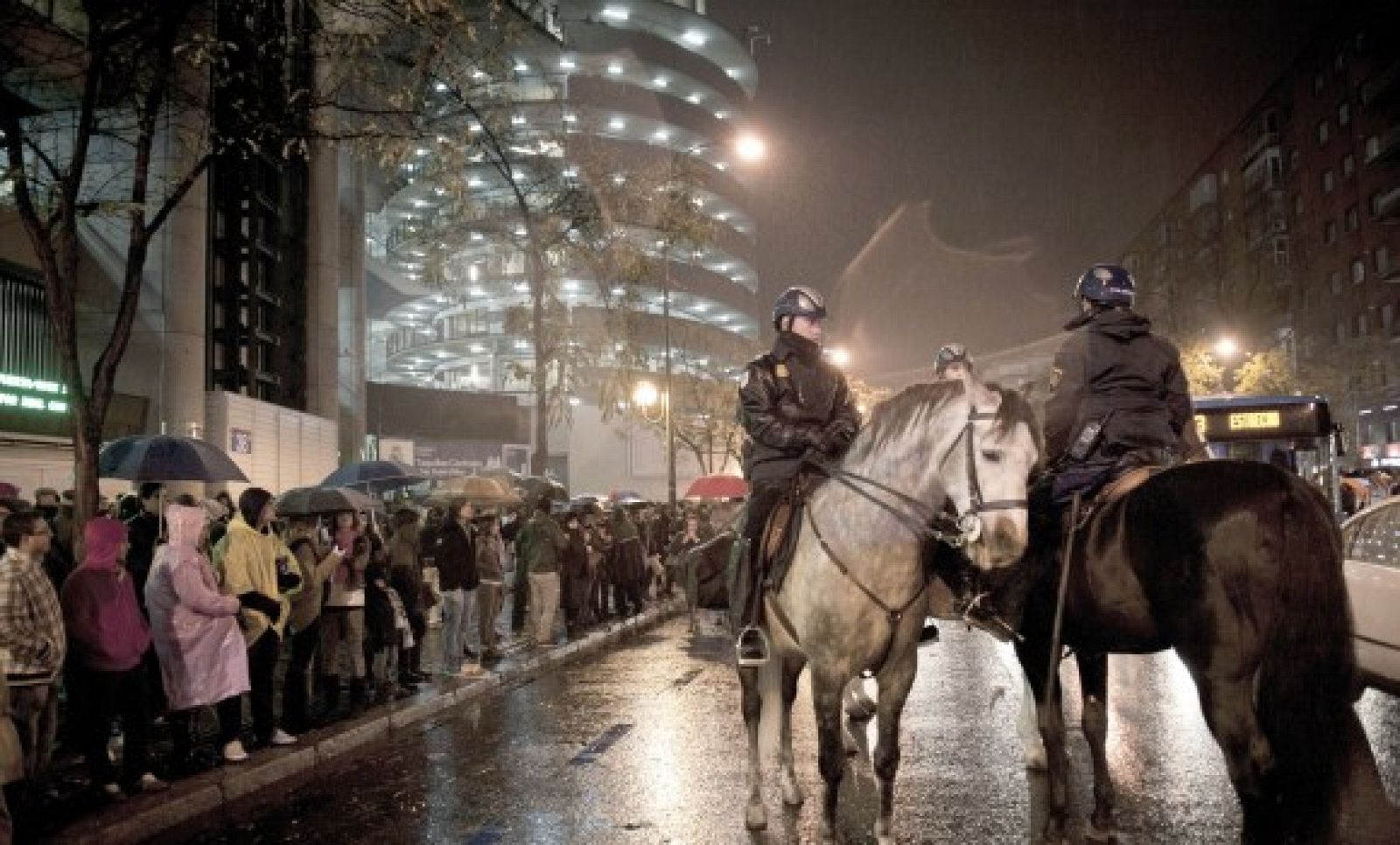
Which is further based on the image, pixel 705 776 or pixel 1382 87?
pixel 1382 87

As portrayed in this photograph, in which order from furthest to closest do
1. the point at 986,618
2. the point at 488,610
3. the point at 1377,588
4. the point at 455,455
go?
the point at 455,455, the point at 488,610, the point at 1377,588, the point at 986,618

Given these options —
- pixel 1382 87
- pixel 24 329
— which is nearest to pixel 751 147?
pixel 24 329

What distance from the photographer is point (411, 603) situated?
12672 millimetres

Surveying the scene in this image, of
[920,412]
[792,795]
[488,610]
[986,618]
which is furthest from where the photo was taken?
[488,610]

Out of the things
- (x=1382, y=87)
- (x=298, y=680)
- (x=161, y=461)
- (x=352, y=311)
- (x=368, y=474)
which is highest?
(x=1382, y=87)

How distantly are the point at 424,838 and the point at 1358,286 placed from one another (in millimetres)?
68359

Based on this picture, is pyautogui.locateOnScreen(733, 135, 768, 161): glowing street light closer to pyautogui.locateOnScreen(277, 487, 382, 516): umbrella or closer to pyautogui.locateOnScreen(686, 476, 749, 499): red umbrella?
pyautogui.locateOnScreen(686, 476, 749, 499): red umbrella

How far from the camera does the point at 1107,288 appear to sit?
6.19 metres

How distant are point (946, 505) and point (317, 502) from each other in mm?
8990

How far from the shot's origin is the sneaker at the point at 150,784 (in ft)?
24.8

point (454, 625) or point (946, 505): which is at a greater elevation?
point (946, 505)

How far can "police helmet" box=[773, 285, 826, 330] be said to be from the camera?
6449 millimetres

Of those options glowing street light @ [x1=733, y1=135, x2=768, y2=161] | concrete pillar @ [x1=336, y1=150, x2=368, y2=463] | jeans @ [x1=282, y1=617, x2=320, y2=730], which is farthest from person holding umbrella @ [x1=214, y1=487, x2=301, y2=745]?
concrete pillar @ [x1=336, y1=150, x2=368, y2=463]

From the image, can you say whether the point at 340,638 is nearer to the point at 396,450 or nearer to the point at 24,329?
the point at 24,329
